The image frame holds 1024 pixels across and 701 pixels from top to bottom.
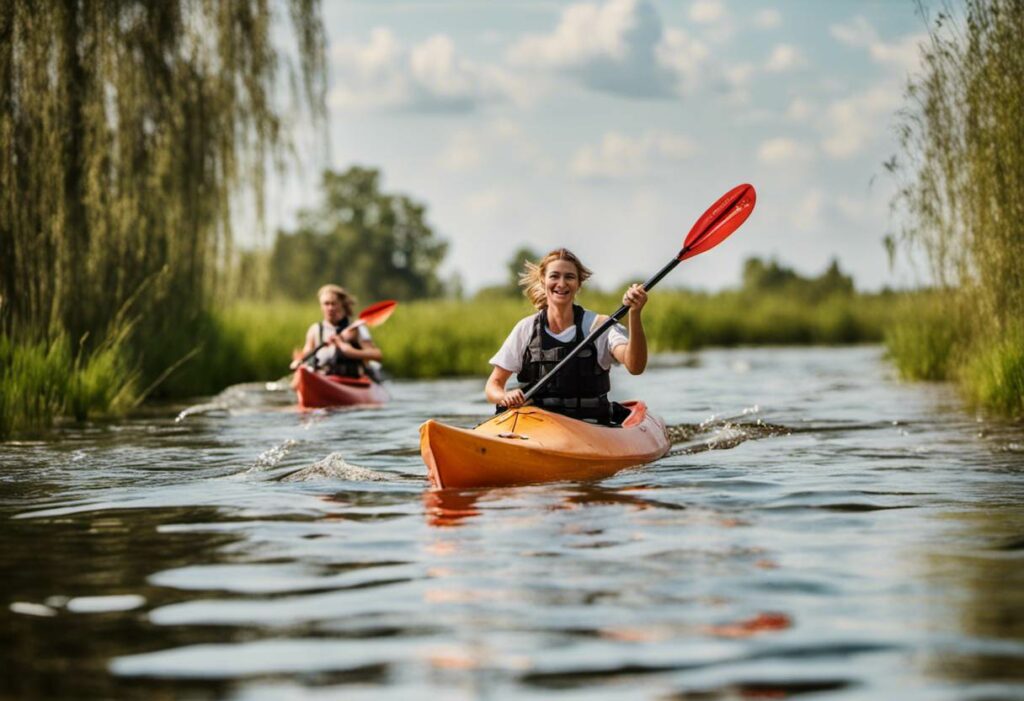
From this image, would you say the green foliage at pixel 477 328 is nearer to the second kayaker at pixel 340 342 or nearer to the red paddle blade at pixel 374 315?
the second kayaker at pixel 340 342

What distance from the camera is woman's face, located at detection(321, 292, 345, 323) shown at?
1225cm

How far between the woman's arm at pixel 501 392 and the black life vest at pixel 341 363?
5.28 metres

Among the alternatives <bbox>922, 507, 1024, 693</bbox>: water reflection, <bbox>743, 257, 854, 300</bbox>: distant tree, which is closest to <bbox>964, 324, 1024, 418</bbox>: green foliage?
<bbox>922, 507, 1024, 693</bbox>: water reflection

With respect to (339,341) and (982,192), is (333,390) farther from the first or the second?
(982,192)

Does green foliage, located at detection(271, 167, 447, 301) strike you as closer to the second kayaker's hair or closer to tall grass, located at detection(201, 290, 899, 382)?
tall grass, located at detection(201, 290, 899, 382)

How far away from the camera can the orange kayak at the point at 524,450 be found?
6262 mm

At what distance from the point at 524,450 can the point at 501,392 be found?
2.13 feet

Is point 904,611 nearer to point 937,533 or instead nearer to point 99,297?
point 937,533

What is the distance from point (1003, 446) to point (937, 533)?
10.5 ft

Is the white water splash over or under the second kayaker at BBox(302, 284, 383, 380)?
under

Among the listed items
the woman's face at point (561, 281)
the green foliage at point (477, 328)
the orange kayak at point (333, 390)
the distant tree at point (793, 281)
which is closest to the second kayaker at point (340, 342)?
the orange kayak at point (333, 390)

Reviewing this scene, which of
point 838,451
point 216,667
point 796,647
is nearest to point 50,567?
point 216,667

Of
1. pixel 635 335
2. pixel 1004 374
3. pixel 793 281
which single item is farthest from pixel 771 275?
pixel 635 335

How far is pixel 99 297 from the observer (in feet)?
36.2
